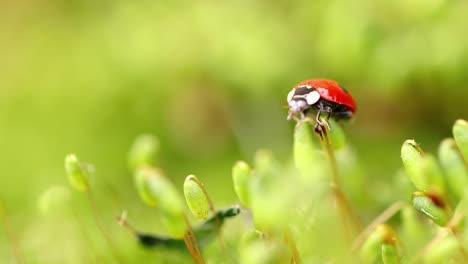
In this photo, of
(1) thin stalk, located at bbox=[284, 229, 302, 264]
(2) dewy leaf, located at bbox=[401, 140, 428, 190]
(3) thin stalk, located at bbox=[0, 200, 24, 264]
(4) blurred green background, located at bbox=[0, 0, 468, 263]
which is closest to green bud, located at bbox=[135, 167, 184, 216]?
(1) thin stalk, located at bbox=[284, 229, 302, 264]

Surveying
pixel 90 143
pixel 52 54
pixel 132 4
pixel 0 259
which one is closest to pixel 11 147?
pixel 90 143

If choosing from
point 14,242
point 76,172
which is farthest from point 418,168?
point 14,242

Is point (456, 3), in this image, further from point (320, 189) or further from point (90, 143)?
point (90, 143)

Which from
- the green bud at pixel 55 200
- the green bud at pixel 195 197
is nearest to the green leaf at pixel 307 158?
the green bud at pixel 195 197

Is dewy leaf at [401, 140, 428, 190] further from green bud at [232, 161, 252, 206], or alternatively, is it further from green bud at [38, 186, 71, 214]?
green bud at [38, 186, 71, 214]

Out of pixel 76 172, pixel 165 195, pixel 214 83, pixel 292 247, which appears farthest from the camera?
pixel 214 83

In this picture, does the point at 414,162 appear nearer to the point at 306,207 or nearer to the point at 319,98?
the point at 306,207
